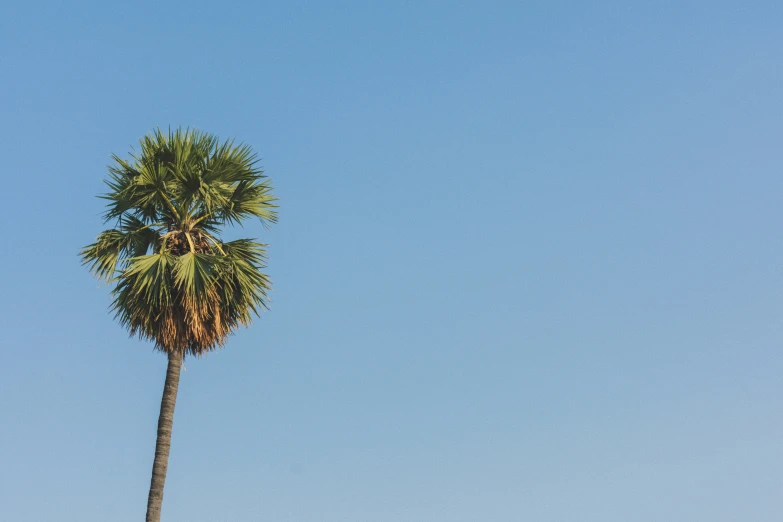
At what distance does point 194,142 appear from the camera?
90.5 ft

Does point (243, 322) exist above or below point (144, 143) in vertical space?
below

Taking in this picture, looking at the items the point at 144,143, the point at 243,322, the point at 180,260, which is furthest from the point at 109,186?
the point at 243,322

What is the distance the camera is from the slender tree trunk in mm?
24156

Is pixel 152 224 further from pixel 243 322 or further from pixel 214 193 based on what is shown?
pixel 243 322

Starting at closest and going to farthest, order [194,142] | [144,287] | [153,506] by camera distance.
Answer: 1. [153,506]
2. [144,287]
3. [194,142]

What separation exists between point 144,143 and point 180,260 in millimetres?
3636

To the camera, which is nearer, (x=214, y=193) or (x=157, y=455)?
(x=157, y=455)

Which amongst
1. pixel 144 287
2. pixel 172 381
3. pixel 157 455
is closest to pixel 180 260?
pixel 144 287

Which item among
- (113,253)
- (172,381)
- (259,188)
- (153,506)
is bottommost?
(153,506)

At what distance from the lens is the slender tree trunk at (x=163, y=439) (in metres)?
24.2

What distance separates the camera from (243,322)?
27031 mm

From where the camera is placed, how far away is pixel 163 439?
24844 millimetres

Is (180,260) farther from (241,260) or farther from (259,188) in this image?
(259,188)

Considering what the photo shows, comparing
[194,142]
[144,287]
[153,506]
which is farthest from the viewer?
[194,142]
